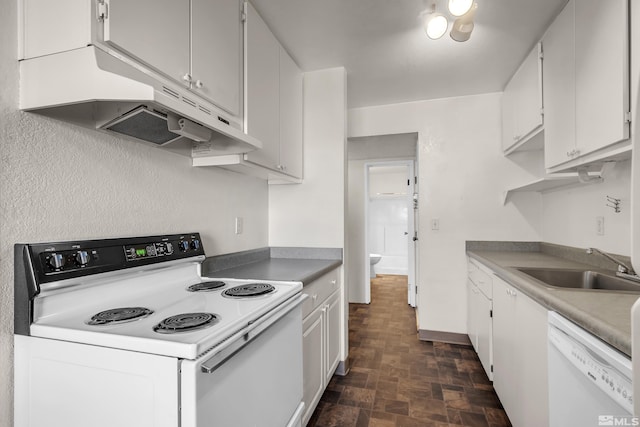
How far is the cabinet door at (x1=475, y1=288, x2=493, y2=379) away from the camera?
2.13 meters

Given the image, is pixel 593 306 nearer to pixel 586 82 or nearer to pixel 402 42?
pixel 586 82

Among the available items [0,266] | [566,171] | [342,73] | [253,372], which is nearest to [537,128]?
[566,171]

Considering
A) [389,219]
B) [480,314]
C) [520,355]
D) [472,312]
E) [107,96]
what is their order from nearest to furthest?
[107,96], [520,355], [480,314], [472,312], [389,219]

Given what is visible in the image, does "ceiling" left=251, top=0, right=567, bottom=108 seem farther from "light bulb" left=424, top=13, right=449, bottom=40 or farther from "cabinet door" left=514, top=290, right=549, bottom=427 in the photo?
"cabinet door" left=514, top=290, right=549, bottom=427

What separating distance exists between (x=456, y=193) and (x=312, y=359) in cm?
211

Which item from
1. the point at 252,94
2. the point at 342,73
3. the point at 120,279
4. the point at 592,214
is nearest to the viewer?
the point at 120,279

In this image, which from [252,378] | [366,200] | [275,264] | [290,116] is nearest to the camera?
[252,378]

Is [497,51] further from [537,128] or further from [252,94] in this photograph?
[252,94]

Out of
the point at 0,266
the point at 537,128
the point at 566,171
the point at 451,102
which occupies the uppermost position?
the point at 451,102

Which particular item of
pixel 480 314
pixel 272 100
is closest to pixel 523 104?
pixel 480 314

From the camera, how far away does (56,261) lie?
0.95 m

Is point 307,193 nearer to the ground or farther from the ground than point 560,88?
nearer to the ground

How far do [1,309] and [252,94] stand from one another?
1.36 metres

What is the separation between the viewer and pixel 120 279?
1.15 m
